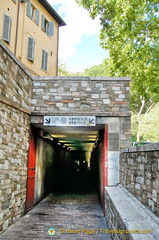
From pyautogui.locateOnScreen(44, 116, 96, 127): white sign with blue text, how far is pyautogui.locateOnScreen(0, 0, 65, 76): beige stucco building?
17.5 feet

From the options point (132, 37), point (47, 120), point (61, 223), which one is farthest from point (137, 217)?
point (132, 37)

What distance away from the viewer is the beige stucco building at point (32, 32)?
10.0 metres

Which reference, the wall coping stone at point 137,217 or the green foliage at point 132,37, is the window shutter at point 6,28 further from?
the wall coping stone at point 137,217

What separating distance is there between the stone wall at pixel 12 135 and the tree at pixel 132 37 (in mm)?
4190

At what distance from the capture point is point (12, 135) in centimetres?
529

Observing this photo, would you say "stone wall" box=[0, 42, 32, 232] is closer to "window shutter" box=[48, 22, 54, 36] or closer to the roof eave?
"window shutter" box=[48, 22, 54, 36]

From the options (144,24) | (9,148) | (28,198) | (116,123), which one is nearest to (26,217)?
(28,198)

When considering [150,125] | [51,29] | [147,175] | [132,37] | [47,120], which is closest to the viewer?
[147,175]

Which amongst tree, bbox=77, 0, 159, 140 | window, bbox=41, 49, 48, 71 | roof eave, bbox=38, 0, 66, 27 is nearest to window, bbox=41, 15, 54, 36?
roof eave, bbox=38, 0, 66, 27

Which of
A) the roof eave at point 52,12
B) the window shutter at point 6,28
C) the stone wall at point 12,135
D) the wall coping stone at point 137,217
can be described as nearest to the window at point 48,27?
the roof eave at point 52,12

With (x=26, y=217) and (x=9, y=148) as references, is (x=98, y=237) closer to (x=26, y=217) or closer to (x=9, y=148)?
(x=26, y=217)

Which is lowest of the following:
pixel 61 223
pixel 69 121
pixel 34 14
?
pixel 61 223

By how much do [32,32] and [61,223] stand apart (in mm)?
10246

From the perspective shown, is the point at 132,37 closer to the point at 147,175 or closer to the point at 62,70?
the point at 147,175
